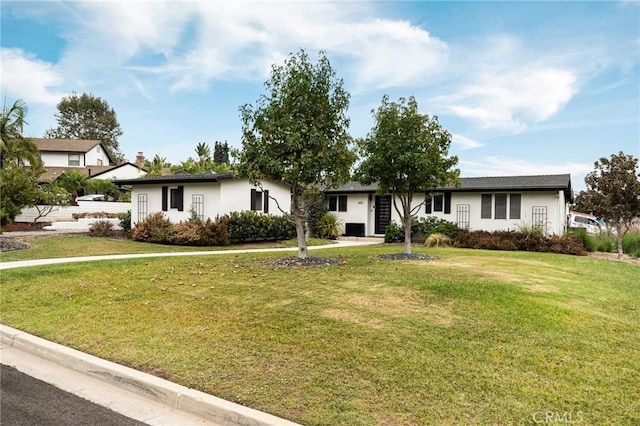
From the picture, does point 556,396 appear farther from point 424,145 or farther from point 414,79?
point 414,79

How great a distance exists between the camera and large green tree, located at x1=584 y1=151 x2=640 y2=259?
635 inches

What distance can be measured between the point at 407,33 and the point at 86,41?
11.4 m

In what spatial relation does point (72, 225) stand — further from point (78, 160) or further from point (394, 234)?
point (78, 160)

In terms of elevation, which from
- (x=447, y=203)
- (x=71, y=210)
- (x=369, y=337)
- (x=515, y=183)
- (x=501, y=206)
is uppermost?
(x=515, y=183)

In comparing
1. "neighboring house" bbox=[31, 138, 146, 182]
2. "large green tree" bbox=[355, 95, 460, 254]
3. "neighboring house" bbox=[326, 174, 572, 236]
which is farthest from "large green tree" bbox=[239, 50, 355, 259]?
"neighboring house" bbox=[31, 138, 146, 182]

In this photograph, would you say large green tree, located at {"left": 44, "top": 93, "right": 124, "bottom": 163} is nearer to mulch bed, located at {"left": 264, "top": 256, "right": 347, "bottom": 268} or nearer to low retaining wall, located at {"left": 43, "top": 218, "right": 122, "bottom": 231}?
low retaining wall, located at {"left": 43, "top": 218, "right": 122, "bottom": 231}

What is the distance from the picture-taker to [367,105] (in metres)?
13.1

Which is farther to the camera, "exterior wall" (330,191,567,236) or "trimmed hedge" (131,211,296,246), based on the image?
"exterior wall" (330,191,567,236)

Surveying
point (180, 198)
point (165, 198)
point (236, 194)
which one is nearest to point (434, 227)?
point (236, 194)

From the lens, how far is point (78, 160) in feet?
141

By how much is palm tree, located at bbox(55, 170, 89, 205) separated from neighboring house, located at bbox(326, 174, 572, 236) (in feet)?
71.7

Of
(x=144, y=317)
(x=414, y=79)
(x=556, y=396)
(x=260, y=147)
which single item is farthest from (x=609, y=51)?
(x=144, y=317)

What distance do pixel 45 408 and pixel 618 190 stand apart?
18.6m

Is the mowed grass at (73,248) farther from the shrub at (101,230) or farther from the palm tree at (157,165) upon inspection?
the palm tree at (157,165)
